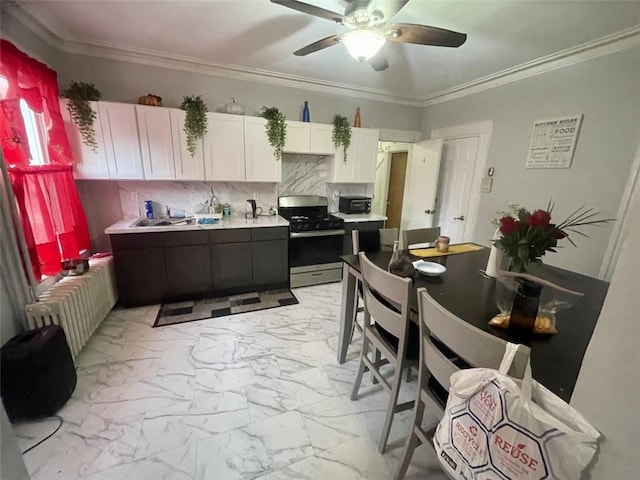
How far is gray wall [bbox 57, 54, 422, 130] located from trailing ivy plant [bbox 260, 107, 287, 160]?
0.29 m

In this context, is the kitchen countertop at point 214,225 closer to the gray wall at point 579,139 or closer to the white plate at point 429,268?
the white plate at point 429,268

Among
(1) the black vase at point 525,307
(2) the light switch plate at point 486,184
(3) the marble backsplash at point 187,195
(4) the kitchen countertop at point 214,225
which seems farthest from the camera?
(2) the light switch plate at point 486,184

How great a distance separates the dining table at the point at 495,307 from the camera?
0.91 meters

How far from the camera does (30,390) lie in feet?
4.96

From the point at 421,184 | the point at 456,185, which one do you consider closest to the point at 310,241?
the point at 421,184

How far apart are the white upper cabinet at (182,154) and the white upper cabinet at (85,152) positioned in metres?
0.63

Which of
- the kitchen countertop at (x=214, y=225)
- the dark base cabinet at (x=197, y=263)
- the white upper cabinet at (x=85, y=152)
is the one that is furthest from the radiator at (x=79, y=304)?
the white upper cabinet at (x=85, y=152)

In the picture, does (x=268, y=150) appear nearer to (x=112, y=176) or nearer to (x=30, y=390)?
(x=112, y=176)

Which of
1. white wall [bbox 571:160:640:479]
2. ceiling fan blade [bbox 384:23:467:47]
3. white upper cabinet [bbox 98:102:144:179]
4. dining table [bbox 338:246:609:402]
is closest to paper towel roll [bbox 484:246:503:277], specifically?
dining table [bbox 338:246:609:402]

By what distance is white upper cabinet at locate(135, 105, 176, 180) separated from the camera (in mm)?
2675

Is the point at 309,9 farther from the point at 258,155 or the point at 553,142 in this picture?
the point at 553,142

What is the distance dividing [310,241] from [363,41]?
2.17 meters

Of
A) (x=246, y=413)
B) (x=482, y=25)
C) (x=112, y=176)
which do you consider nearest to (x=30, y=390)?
(x=246, y=413)

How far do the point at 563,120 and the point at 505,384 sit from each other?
3.02 m
